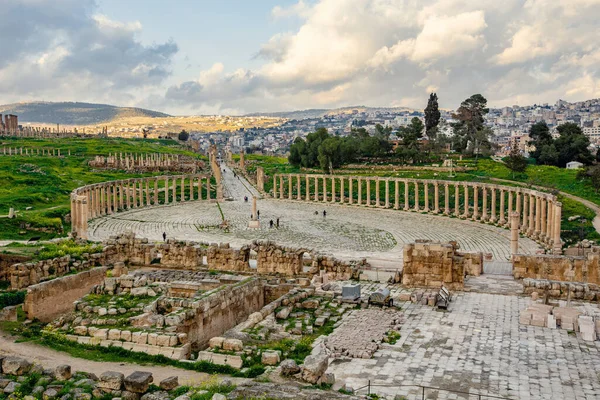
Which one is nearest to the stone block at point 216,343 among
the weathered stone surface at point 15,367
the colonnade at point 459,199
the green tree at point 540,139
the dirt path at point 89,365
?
the dirt path at point 89,365

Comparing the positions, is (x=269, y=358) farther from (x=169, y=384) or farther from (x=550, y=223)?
(x=550, y=223)

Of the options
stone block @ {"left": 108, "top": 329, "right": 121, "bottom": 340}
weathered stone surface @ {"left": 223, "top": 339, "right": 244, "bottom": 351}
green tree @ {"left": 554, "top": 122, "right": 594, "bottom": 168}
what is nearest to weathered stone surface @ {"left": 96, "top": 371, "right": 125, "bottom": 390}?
weathered stone surface @ {"left": 223, "top": 339, "right": 244, "bottom": 351}

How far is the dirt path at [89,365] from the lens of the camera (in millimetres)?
14094

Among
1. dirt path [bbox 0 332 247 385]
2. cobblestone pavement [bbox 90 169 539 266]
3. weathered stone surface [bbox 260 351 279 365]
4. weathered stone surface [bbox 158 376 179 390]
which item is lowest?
cobblestone pavement [bbox 90 169 539 266]

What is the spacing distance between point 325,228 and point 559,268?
99.6 ft

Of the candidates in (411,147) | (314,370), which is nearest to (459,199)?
(411,147)

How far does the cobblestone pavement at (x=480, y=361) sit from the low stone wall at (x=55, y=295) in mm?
11076

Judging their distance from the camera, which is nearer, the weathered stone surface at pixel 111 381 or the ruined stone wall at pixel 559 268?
the weathered stone surface at pixel 111 381

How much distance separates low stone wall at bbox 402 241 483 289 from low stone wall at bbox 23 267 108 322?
13.6 meters

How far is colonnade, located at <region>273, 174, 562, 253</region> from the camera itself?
46094 mm

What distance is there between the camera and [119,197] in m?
73.3

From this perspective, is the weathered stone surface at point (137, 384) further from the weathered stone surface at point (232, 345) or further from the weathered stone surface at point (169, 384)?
the weathered stone surface at point (232, 345)

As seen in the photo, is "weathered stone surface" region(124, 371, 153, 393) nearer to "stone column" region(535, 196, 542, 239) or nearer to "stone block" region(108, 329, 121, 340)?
"stone block" region(108, 329, 121, 340)

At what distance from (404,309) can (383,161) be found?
238 feet
